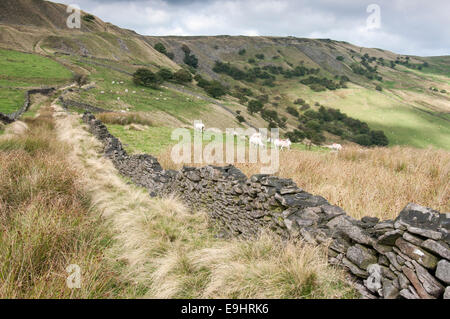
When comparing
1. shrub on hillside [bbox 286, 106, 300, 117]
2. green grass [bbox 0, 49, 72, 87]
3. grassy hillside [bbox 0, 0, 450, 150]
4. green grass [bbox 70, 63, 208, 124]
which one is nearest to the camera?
green grass [bbox 70, 63, 208, 124]

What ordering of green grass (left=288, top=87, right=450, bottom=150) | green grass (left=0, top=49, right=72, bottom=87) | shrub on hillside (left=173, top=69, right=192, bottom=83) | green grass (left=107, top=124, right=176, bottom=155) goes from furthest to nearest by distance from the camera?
shrub on hillside (left=173, top=69, right=192, bottom=83), green grass (left=288, top=87, right=450, bottom=150), green grass (left=0, top=49, right=72, bottom=87), green grass (left=107, top=124, right=176, bottom=155)

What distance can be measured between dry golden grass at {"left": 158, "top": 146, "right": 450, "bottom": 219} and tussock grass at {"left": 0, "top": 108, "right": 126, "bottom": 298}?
4667 millimetres

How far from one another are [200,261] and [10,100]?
35775mm

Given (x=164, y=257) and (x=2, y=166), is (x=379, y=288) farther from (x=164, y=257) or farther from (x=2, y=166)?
(x=2, y=166)

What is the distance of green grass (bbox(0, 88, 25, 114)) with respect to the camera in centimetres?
2361

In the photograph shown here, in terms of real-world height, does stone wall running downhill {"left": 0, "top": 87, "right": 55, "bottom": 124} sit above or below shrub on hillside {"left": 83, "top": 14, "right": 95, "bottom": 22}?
below

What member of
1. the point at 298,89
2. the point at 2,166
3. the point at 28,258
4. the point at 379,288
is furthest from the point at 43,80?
the point at 298,89

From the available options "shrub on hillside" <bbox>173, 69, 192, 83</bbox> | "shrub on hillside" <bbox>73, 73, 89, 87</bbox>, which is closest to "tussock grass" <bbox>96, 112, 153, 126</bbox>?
"shrub on hillside" <bbox>73, 73, 89, 87</bbox>

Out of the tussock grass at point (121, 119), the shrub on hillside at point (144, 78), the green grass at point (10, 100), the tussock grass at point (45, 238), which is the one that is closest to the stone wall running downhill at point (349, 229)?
the tussock grass at point (45, 238)

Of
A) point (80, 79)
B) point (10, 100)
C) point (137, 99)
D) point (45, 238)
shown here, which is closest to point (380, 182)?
point (45, 238)

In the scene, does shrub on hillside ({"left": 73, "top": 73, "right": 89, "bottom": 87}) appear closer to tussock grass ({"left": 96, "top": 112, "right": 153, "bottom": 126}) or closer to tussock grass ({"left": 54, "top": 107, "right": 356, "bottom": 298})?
tussock grass ({"left": 96, "top": 112, "right": 153, "bottom": 126})

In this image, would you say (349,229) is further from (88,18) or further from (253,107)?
(88,18)
